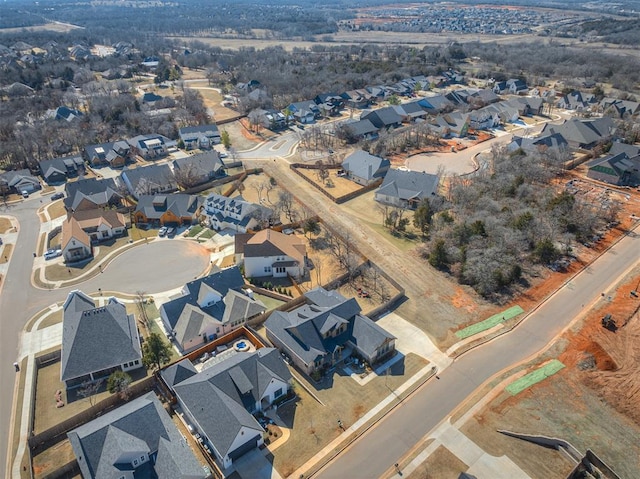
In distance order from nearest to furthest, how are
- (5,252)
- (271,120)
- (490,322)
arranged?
(490,322), (5,252), (271,120)

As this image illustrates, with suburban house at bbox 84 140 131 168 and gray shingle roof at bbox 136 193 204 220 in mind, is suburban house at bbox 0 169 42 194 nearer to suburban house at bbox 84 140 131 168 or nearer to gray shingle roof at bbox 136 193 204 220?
suburban house at bbox 84 140 131 168

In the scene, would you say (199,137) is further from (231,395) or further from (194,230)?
(231,395)

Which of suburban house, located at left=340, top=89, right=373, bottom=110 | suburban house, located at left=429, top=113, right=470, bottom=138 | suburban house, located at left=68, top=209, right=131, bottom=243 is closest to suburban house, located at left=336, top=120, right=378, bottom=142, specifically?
suburban house, located at left=429, top=113, right=470, bottom=138

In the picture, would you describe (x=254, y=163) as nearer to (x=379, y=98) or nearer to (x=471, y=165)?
(x=471, y=165)

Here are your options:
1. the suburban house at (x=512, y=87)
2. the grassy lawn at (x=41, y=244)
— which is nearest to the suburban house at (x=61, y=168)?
the grassy lawn at (x=41, y=244)

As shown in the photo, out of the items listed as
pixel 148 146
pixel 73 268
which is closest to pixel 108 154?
pixel 148 146

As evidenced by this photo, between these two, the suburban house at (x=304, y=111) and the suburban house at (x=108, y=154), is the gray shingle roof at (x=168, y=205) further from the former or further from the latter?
the suburban house at (x=304, y=111)
